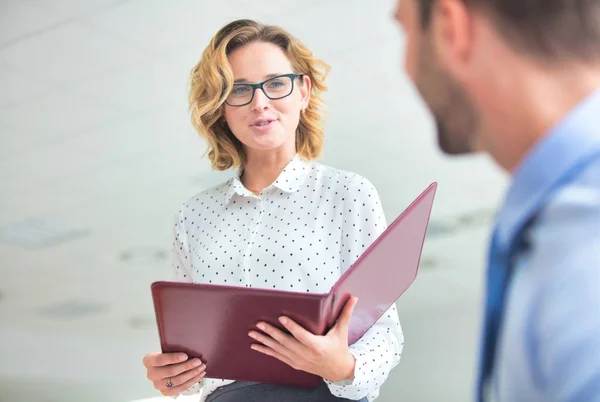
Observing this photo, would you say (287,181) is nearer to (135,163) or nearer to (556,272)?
(556,272)

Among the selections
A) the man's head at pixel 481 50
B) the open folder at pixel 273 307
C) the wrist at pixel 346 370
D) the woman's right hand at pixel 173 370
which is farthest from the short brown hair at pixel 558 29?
the woman's right hand at pixel 173 370

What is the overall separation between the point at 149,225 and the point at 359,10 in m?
3.19

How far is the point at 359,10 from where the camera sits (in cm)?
405

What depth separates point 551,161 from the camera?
495 millimetres

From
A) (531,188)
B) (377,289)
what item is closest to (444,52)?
(531,188)

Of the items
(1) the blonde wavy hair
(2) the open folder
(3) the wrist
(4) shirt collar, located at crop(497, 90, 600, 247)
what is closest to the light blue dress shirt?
(4) shirt collar, located at crop(497, 90, 600, 247)

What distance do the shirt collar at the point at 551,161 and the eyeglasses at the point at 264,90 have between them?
108cm

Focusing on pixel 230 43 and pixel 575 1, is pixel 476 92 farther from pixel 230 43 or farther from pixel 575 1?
pixel 230 43

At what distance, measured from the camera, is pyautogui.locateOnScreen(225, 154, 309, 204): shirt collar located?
153cm

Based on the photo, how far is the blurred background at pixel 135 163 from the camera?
4.08 metres

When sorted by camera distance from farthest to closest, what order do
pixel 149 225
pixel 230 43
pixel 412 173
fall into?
pixel 149 225 < pixel 412 173 < pixel 230 43

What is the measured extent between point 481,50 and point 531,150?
0.09 metres

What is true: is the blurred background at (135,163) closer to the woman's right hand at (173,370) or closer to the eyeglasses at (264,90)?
the eyeglasses at (264,90)

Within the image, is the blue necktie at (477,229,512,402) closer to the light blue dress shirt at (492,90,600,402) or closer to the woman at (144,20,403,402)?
the light blue dress shirt at (492,90,600,402)
